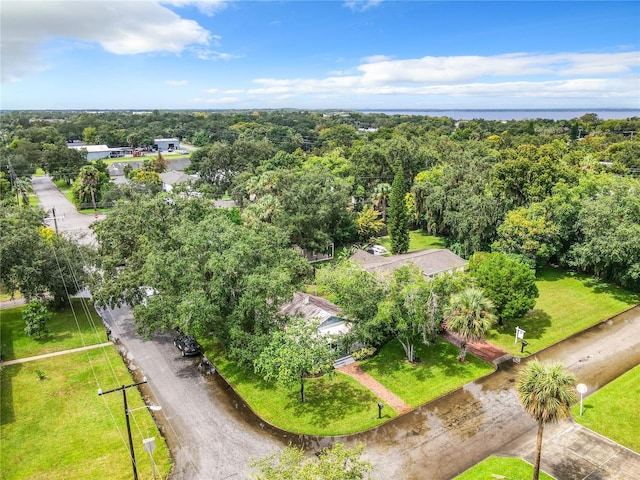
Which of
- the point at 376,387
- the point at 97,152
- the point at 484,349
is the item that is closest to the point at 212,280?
the point at 376,387

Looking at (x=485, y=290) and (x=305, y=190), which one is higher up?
(x=305, y=190)

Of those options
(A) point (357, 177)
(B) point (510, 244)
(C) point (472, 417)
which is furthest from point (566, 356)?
(A) point (357, 177)

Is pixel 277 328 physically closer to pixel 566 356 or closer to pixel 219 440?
pixel 219 440

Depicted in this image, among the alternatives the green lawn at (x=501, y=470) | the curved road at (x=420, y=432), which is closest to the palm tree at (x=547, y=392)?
the green lawn at (x=501, y=470)

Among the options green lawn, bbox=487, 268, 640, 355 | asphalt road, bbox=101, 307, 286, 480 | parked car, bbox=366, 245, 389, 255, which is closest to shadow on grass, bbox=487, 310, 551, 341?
green lawn, bbox=487, 268, 640, 355

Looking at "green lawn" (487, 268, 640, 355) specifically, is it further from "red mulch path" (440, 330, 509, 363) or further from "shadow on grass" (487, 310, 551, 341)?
"red mulch path" (440, 330, 509, 363)

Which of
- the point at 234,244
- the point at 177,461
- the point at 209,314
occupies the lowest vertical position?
the point at 177,461
